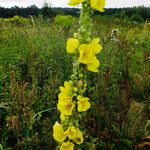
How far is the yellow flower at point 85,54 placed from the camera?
288 cm

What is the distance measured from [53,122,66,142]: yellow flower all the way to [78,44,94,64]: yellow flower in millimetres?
504

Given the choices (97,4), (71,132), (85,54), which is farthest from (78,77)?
(97,4)

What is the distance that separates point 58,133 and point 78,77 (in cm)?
43

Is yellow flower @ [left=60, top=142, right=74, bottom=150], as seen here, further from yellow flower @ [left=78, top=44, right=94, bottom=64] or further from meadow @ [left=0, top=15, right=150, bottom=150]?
meadow @ [left=0, top=15, right=150, bottom=150]

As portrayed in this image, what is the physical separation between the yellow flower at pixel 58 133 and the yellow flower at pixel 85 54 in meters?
0.50

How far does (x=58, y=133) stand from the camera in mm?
3064

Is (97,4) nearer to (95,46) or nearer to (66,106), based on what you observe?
(95,46)

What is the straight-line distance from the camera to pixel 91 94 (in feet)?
17.6

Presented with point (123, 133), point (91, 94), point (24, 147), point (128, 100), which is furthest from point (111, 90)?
point (24, 147)

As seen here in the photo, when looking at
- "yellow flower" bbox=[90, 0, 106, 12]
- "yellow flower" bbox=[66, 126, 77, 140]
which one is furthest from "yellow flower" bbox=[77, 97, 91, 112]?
"yellow flower" bbox=[90, 0, 106, 12]

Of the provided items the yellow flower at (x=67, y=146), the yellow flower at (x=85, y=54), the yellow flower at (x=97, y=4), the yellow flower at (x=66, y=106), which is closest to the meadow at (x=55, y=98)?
the yellow flower at (x=67, y=146)

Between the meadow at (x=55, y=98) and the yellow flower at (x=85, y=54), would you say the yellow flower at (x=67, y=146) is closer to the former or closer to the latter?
the yellow flower at (x=85, y=54)

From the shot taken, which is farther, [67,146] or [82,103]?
[67,146]

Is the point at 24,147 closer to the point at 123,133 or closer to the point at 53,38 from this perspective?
the point at 123,133
